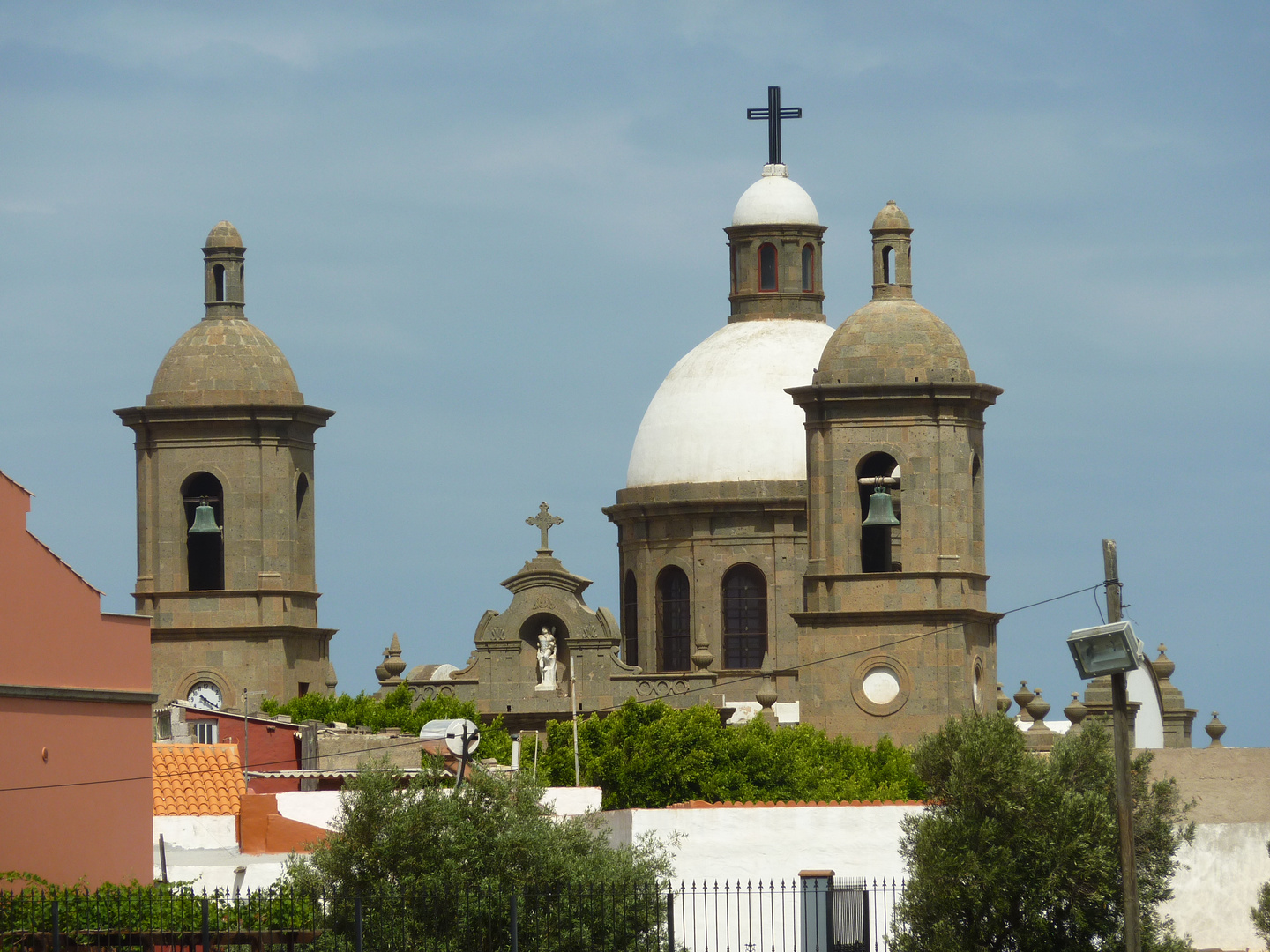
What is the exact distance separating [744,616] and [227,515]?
14235 millimetres

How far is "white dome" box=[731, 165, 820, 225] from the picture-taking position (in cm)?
9331

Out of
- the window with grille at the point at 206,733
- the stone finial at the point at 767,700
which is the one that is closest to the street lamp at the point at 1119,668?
the window with grille at the point at 206,733

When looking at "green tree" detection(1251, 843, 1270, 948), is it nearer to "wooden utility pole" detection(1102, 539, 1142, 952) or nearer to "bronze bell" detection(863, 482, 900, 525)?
"wooden utility pole" detection(1102, 539, 1142, 952)

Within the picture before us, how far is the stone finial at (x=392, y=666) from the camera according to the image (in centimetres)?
8388

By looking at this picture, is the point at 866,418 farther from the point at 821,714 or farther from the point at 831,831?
the point at 831,831

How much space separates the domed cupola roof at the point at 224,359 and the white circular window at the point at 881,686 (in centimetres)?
1431

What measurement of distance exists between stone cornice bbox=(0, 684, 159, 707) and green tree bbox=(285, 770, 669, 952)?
5380mm

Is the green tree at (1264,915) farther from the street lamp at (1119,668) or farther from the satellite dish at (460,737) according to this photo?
the satellite dish at (460,737)

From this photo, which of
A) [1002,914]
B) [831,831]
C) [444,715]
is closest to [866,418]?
[444,715]

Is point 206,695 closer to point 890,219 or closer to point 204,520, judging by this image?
point 204,520

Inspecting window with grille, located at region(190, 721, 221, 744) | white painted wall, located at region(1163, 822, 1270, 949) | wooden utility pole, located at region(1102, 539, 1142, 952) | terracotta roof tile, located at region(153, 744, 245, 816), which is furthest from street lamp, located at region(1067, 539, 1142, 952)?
window with grille, located at region(190, 721, 221, 744)

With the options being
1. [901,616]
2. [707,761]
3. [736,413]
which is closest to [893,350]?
[901,616]

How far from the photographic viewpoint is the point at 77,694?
51.0 metres

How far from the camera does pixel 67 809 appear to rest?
50531mm
